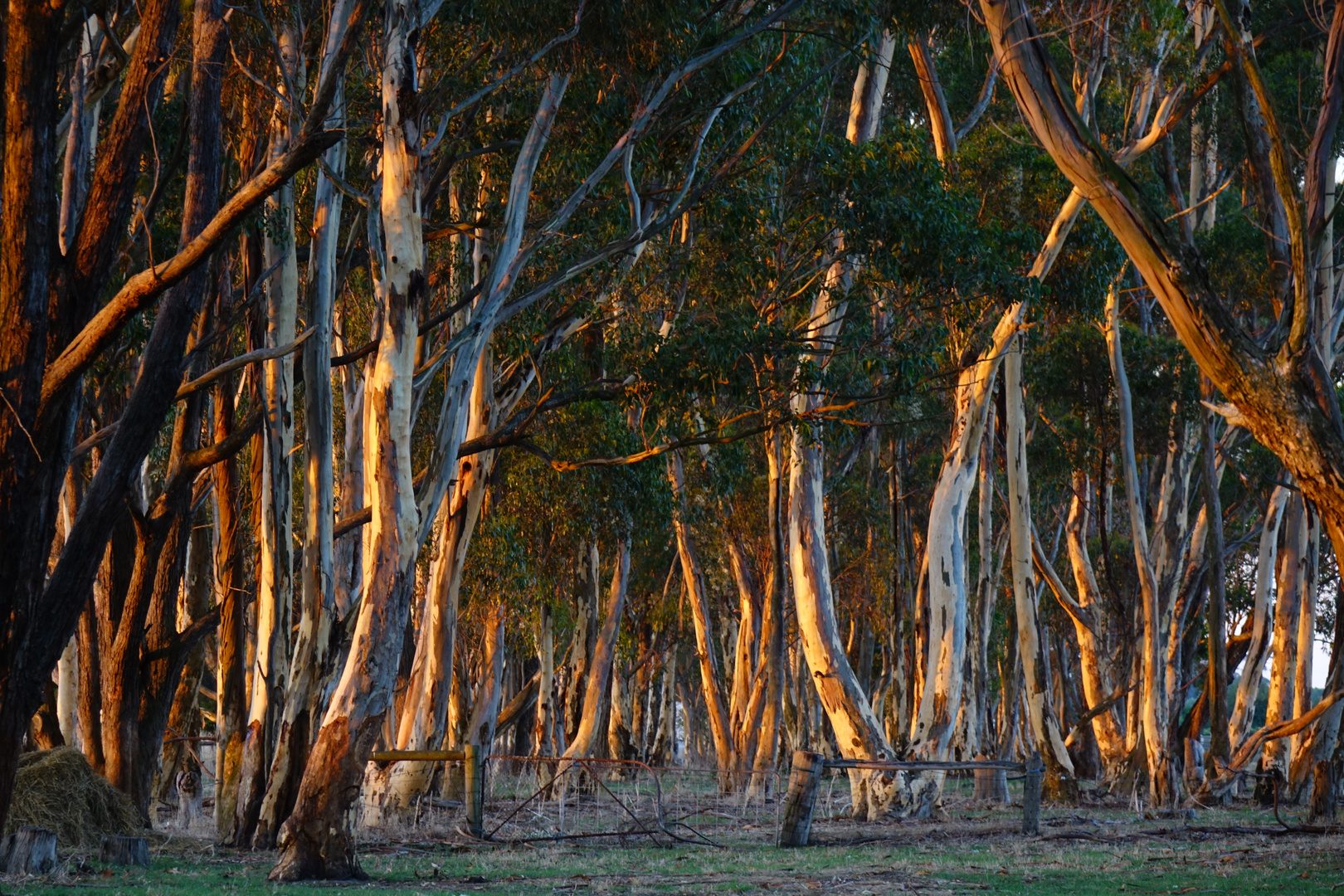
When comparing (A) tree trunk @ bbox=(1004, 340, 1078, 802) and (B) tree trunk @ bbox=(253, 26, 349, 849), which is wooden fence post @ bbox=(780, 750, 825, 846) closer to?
(B) tree trunk @ bbox=(253, 26, 349, 849)

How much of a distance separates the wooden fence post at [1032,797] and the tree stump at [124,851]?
6919 mm

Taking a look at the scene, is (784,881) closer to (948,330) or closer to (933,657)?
(933,657)

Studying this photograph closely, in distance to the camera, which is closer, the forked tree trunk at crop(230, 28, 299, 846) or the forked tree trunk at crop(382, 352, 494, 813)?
the forked tree trunk at crop(230, 28, 299, 846)

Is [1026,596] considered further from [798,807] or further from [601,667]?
[798,807]

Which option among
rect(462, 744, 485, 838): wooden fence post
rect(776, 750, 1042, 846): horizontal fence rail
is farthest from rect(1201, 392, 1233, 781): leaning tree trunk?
rect(462, 744, 485, 838): wooden fence post

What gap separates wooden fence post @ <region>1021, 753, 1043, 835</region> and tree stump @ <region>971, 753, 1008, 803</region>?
5.34 metres

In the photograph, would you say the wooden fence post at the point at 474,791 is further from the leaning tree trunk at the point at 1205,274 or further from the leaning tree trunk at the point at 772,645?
the leaning tree trunk at the point at 1205,274

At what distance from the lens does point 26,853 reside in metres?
6.79

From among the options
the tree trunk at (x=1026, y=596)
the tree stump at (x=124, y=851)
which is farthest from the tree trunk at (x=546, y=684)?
the tree stump at (x=124, y=851)

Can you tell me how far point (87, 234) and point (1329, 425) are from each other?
533 cm

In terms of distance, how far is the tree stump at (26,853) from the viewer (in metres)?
6.75

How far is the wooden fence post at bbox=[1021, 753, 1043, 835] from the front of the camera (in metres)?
11.0

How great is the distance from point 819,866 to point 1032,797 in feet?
12.4

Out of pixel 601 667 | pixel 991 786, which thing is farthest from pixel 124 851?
pixel 991 786
